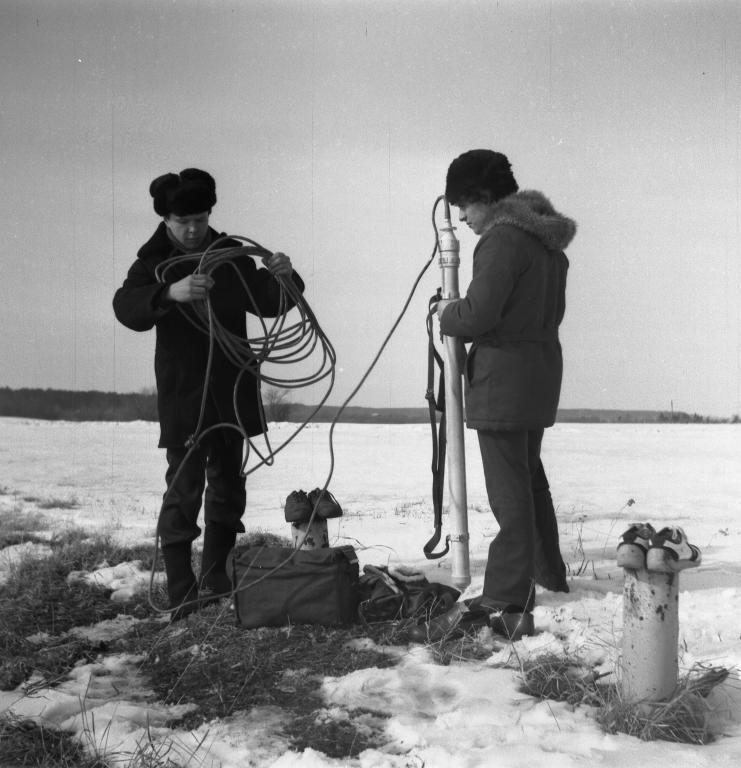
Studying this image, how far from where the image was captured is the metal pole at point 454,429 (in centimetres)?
412

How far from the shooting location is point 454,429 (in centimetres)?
415

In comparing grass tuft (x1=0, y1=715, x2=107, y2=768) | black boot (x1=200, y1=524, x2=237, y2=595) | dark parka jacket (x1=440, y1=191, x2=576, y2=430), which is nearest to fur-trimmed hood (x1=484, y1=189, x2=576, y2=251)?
dark parka jacket (x1=440, y1=191, x2=576, y2=430)

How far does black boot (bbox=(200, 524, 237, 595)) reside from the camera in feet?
13.8

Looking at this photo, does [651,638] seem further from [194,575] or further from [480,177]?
[194,575]

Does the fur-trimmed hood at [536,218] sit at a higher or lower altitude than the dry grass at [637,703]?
higher

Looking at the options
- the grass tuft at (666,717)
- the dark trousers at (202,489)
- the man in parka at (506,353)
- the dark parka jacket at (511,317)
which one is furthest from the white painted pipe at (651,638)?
the dark trousers at (202,489)

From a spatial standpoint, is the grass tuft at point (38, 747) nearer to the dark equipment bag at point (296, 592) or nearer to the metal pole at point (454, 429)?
the dark equipment bag at point (296, 592)

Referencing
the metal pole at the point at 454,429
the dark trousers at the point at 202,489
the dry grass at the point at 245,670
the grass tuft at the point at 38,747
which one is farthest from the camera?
the metal pole at the point at 454,429

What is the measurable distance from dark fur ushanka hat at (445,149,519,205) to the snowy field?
72.4 inches

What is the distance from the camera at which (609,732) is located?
8.30 ft

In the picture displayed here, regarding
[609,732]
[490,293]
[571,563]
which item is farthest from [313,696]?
[571,563]

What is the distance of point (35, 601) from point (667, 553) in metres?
3.16

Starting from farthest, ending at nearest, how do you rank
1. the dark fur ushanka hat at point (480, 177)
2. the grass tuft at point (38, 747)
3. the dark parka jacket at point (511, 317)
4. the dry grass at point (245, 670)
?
the dark fur ushanka hat at point (480, 177) → the dark parka jacket at point (511, 317) → the dry grass at point (245, 670) → the grass tuft at point (38, 747)

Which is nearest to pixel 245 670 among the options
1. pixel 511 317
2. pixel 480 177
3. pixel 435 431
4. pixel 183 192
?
pixel 435 431
